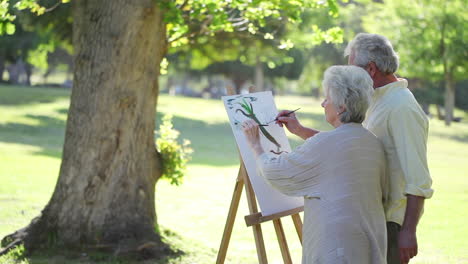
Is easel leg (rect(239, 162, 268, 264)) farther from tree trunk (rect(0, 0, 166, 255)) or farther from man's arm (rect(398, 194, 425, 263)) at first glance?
tree trunk (rect(0, 0, 166, 255))

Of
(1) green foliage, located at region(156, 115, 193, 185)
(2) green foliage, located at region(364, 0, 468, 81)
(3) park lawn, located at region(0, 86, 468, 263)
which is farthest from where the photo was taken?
(2) green foliage, located at region(364, 0, 468, 81)

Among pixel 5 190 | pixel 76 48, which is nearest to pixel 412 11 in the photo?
pixel 5 190

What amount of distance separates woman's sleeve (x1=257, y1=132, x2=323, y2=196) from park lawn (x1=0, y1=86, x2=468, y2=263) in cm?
351

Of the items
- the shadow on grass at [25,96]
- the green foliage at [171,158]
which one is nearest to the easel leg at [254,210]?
the green foliage at [171,158]

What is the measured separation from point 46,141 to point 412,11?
23.3 metres

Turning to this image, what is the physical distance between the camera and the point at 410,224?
3.73 metres

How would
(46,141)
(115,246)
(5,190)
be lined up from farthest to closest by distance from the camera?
1. (46,141)
2. (5,190)
3. (115,246)

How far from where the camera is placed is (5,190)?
11391 mm

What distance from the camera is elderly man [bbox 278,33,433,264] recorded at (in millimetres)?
3732

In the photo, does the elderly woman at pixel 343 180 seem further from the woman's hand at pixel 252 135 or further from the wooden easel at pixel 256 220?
the wooden easel at pixel 256 220

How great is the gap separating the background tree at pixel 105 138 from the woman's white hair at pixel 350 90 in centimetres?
372

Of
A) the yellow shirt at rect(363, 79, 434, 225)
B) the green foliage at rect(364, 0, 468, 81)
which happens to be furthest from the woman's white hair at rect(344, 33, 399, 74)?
the green foliage at rect(364, 0, 468, 81)

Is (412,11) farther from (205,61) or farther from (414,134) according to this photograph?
(414,134)

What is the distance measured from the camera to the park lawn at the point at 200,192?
26.9 ft
